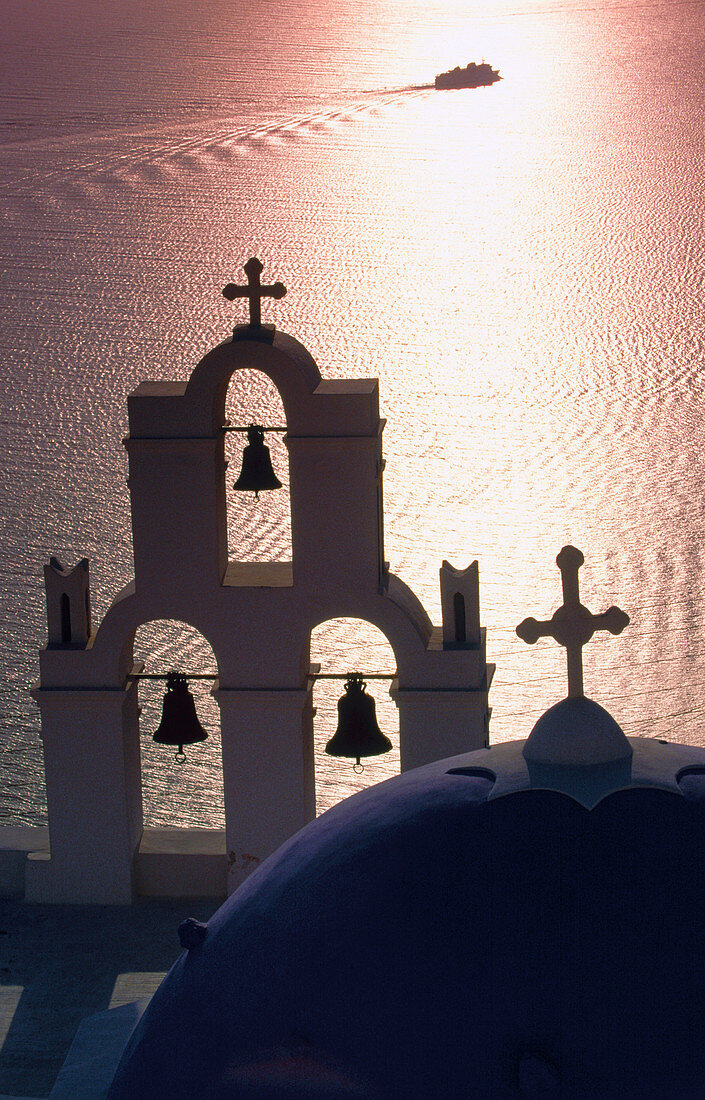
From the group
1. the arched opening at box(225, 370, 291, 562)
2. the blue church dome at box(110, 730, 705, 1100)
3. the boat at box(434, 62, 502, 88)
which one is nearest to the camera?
→ the blue church dome at box(110, 730, 705, 1100)

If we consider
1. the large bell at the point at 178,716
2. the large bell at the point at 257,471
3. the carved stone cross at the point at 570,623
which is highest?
the large bell at the point at 257,471

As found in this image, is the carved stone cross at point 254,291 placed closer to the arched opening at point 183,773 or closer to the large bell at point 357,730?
the large bell at point 357,730

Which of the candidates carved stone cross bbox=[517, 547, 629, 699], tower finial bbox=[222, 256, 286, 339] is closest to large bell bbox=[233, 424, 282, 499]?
tower finial bbox=[222, 256, 286, 339]

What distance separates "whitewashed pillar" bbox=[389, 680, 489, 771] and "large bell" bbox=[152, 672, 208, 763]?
1.02 meters

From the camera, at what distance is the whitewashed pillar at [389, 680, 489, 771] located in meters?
7.89

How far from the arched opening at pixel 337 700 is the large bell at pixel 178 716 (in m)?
3.40

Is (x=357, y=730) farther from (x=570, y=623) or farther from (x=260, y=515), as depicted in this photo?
(x=260, y=515)

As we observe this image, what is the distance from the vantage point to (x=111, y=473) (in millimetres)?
25062

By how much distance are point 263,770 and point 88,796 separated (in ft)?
3.10

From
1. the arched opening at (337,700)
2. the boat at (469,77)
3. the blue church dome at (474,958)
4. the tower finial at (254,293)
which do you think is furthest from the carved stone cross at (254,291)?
the boat at (469,77)

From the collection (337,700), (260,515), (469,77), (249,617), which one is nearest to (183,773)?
(337,700)

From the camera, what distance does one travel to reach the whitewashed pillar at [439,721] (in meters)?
7.89

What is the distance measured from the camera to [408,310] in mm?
33344

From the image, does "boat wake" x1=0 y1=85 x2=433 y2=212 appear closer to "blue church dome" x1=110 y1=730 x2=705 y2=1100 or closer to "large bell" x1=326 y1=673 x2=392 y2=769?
"large bell" x1=326 y1=673 x2=392 y2=769
